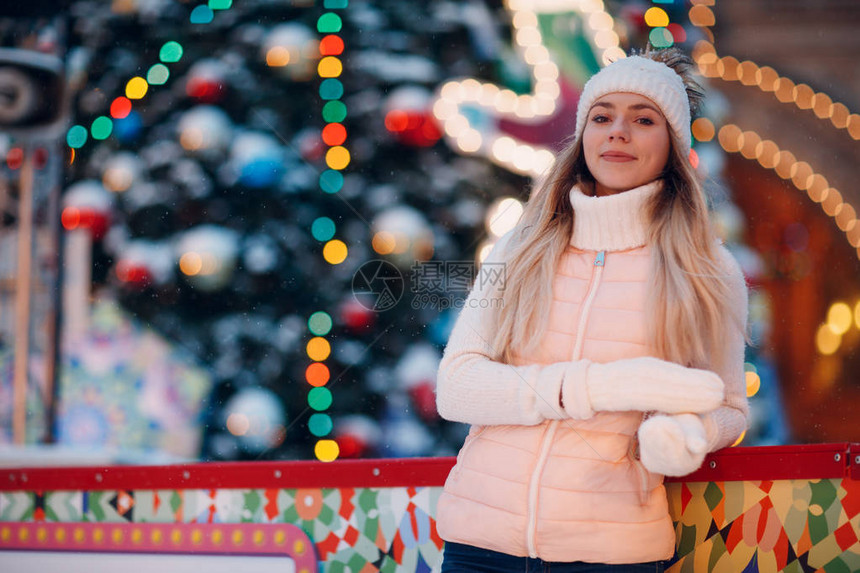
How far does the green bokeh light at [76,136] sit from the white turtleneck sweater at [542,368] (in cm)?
141

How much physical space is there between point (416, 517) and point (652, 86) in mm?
924

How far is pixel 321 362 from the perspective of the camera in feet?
6.51

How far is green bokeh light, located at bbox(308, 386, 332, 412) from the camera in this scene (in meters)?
1.98

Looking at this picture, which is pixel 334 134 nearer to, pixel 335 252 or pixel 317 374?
pixel 335 252

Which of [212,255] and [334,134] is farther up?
[334,134]

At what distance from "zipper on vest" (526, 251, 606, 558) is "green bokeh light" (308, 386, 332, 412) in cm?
88

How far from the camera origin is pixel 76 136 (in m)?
2.23

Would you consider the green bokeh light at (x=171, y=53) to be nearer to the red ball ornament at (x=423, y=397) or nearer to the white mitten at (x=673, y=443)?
the red ball ornament at (x=423, y=397)

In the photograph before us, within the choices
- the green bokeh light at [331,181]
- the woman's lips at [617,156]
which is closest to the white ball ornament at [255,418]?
the green bokeh light at [331,181]

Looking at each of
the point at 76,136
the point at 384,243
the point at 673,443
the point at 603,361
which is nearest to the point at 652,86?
the point at 603,361

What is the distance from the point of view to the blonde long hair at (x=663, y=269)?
1.20 m

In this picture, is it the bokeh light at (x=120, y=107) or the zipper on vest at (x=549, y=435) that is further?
the bokeh light at (x=120, y=107)

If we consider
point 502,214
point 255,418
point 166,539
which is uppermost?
point 502,214

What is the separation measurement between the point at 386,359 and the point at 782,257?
1001 mm
